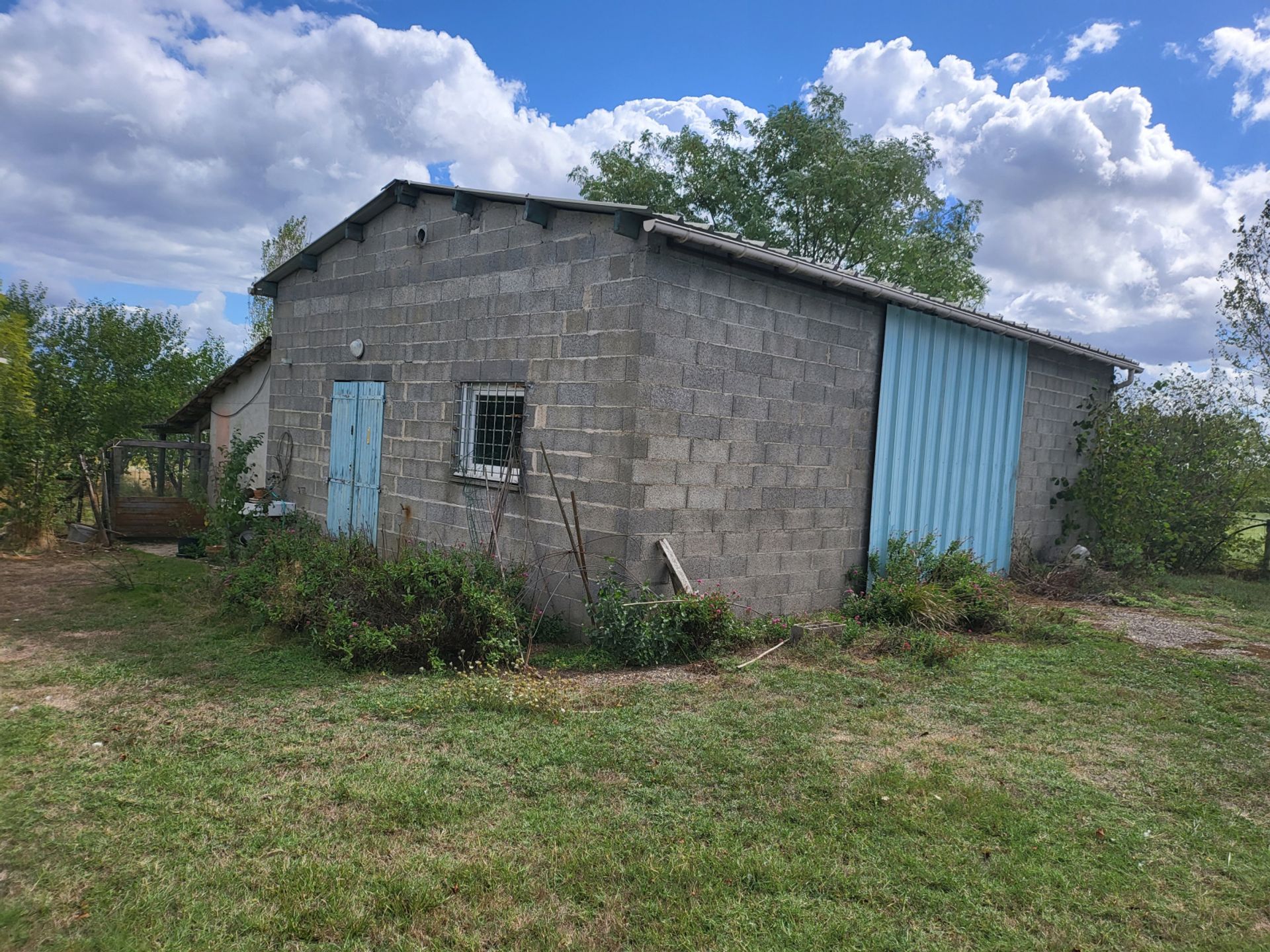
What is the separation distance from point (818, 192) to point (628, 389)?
18.8m

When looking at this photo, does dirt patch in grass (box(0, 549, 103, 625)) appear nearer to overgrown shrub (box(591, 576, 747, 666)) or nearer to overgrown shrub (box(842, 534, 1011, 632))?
overgrown shrub (box(591, 576, 747, 666))

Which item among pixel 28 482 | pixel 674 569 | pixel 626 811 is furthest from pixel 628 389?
pixel 28 482

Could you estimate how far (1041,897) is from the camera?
3270 mm

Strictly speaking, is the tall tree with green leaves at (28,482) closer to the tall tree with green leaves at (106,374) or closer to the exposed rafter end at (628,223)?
the tall tree with green leaves at (106,374)

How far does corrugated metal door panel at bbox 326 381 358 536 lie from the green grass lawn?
3.83 metres

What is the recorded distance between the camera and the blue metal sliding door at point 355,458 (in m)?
9.57

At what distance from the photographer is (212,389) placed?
13.5m

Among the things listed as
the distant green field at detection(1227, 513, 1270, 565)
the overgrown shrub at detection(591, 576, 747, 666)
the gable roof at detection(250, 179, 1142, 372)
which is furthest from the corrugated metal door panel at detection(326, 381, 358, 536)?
the distant green field at detection(1227, 513, 1270, 565)

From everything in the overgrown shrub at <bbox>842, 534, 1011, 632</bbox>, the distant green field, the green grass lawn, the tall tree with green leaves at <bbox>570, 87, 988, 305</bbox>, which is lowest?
the green grass lawn

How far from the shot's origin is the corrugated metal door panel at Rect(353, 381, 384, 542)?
9523 mm

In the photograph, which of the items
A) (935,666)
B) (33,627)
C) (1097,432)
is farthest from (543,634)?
(1097,432)

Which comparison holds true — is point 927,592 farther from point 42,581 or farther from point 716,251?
point 42,581

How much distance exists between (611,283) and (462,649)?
317 cm

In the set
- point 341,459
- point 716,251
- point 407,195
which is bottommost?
point 341,459
